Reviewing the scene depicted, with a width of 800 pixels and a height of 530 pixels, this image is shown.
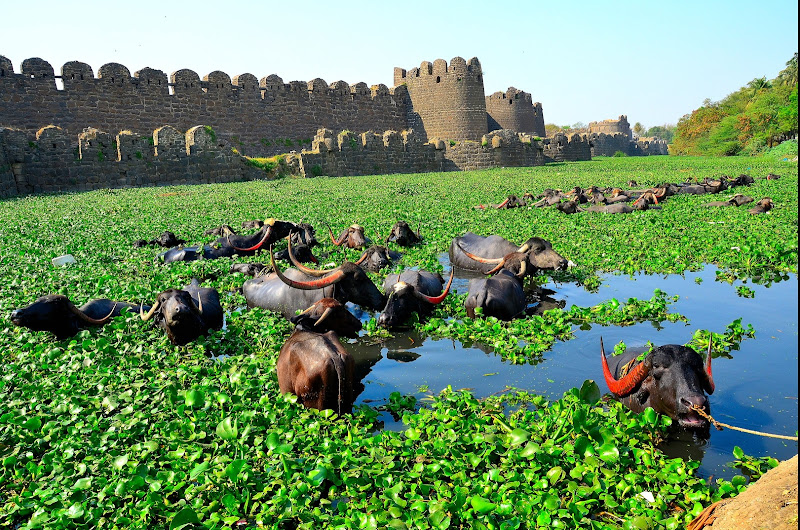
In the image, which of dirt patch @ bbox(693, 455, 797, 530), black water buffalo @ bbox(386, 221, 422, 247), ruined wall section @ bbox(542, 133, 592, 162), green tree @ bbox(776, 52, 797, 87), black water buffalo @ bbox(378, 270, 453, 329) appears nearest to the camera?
dirt patch @ bbox(693, 455, 797, 530)

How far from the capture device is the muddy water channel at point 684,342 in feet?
13.5

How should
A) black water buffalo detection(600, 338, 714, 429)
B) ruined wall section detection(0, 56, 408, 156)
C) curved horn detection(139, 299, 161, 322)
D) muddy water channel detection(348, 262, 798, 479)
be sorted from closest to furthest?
black water buffalo detection(600, 338, 714, 429)
muddy water channel detection(348, 262, 798, 479)
curved horn detection(139, 299, 161, 322)
ruined wall section detection(0, 56, 408, 156)

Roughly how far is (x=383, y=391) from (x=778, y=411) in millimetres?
2977

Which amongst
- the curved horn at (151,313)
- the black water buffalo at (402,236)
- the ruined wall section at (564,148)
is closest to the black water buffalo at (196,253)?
the black water buffalo at (402,236)

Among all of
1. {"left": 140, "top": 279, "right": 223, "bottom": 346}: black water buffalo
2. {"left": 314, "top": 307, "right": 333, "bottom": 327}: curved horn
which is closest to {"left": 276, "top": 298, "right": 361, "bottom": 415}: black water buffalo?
{"left": 314, "top": 307, "right": 333, "bottom": 327}: curved horn

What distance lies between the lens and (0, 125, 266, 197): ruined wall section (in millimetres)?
21047

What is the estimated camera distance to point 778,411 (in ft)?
14.6

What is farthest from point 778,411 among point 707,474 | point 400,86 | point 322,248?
point 400,86

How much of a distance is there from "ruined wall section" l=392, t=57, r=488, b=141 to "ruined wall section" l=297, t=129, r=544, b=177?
21.7 ft

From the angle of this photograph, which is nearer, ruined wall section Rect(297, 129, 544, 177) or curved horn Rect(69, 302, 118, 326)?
curved horn Rect(69, 302, 118, 326)

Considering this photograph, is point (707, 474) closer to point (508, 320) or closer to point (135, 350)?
point (508, 320)

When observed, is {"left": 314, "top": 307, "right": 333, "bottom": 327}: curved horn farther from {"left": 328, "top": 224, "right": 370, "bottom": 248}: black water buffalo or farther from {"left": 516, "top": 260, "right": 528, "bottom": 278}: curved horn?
{"left": 328, "top": 224, "right": 370, "bottom": 248}: black water buffalo

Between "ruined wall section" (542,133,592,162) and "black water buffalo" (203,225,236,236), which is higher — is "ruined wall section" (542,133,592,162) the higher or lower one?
the higher one

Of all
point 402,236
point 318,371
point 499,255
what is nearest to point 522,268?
point 499,255
